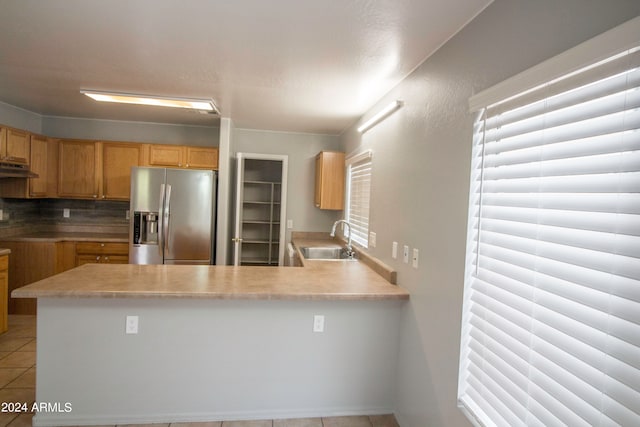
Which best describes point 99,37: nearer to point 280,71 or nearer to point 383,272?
point 280,71

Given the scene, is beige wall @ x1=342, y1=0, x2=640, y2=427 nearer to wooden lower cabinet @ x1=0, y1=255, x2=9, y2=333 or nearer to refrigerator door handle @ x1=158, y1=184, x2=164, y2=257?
refrigerator door handle @ x1=158, y1=184, x2=164, y2=257

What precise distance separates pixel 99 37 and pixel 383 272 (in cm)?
243

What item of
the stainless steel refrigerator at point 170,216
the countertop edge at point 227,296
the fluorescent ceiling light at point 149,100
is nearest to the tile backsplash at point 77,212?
the stainless steel refrigerator at point 170,216

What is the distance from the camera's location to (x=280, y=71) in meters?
2.46

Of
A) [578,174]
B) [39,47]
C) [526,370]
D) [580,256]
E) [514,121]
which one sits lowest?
[526,370]

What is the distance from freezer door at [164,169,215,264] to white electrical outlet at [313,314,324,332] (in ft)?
6.99

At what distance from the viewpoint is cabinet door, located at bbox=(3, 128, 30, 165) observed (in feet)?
11.8

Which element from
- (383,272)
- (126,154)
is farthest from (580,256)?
(126,154)

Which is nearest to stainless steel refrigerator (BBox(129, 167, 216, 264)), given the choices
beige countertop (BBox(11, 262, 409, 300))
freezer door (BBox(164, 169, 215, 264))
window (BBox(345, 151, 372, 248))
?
freezer door (BBox(164, 169, 215, 264))

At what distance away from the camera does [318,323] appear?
229 centimetres

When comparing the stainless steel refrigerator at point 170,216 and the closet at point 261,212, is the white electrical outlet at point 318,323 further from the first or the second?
the closet at point 261,212

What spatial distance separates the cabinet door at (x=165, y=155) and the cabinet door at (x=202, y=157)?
106mm

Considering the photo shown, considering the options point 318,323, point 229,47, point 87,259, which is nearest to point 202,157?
point 87,259

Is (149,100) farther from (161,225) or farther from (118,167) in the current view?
(118,167)
